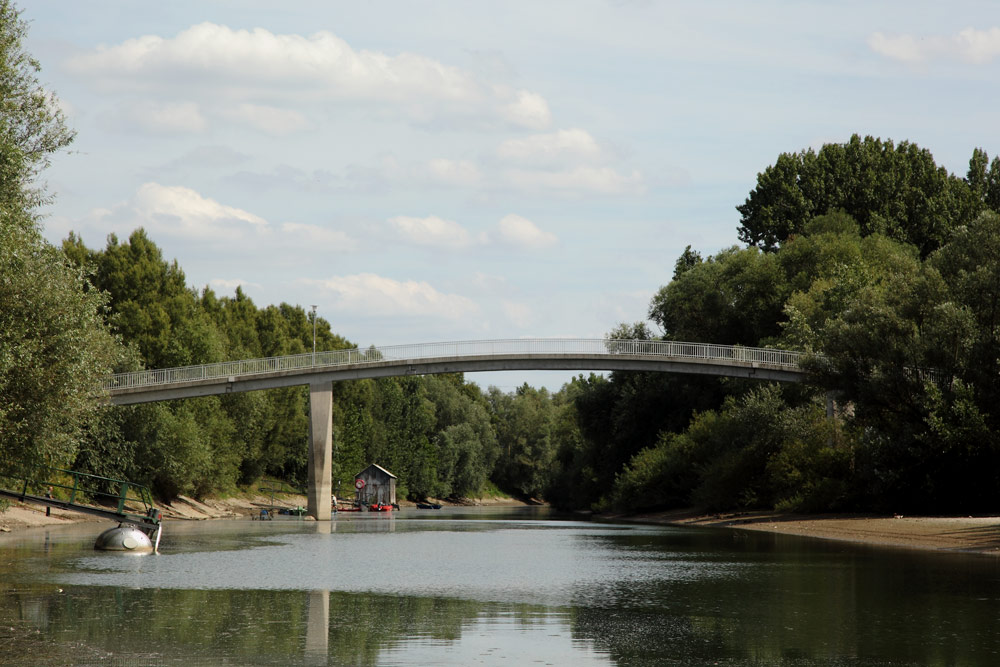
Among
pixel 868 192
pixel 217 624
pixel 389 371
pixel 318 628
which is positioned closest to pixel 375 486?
pixel 389 371

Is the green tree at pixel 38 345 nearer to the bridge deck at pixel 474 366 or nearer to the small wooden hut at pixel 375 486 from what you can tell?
the bridge deck at pixel 474 366

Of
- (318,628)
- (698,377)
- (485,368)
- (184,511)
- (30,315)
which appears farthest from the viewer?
(698,377)

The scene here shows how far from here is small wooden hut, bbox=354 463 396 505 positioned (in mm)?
112812

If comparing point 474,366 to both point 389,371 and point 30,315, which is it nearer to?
point 389,371

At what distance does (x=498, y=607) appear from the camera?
22.1 metres

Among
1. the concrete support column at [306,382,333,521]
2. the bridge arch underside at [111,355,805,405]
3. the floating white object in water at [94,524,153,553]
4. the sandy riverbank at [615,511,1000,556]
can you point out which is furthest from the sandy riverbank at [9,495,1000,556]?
the floating white object in water at [94,524,153,553]

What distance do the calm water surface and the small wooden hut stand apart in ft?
240

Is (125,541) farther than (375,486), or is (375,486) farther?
(375,486)

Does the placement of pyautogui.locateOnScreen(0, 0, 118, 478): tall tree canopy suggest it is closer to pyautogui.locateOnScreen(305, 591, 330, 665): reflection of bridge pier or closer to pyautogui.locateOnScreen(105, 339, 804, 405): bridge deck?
pyautogui.locateOnScreen(305, 591, 330, 665): reflection of bridge pier

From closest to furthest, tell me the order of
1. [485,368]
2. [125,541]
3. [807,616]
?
[807,616], [125,541], [485,368]

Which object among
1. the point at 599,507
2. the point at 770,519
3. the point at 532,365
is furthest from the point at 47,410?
the point at 599,507

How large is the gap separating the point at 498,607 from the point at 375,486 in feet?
304

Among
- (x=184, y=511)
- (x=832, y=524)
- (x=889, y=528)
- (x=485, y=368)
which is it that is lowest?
(x=184, y=511)

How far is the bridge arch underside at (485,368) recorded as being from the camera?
70.7 m
